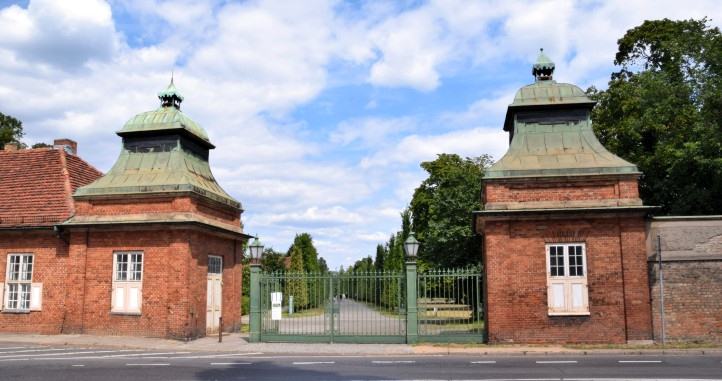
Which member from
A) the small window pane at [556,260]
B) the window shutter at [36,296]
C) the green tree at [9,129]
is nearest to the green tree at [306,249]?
the green tree at [9,129]

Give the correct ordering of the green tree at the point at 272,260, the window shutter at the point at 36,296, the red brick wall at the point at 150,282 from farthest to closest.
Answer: the green tree at the point at 272,260 → the window shutter at the point at 36,296 → the red brick wall at the point at 150,282

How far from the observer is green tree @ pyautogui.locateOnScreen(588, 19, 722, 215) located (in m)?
24.3

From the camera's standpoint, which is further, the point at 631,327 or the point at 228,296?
the point at 228,296

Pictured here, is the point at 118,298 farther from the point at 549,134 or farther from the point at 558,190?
the point at 549,134

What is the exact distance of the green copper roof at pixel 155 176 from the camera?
19466 millimetres

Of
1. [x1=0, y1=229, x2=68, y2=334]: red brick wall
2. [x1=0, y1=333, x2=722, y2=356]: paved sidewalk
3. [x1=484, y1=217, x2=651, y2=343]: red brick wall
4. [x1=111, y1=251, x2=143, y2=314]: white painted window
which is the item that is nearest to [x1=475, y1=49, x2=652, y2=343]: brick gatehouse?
[x1=484, y1=217, x2=651, y2=343]: red brick wall

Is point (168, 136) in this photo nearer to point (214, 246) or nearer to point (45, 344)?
point (214, 246)

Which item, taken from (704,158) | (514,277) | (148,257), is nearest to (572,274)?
(514,277)

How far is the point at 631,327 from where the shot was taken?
16.5 metres

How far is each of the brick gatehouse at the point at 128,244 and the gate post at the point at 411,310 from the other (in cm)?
674

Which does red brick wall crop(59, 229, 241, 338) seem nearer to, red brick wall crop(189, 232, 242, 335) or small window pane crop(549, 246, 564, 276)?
red brick wall crop(189, 232, 242, 335)

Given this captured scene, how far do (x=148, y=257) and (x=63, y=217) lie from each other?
368 cm

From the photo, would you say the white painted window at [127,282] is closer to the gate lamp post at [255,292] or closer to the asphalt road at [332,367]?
the asphalt road at [332,367]

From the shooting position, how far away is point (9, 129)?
40.2 meters
